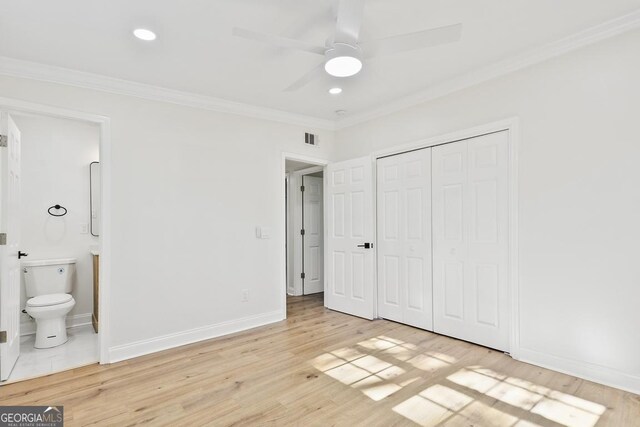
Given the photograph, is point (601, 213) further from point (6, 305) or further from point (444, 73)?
point (6, 305)

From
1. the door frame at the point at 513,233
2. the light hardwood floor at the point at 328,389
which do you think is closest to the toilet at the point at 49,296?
the light hardwood floor at the point at 328,389

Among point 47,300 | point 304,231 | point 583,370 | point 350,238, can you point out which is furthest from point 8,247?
point 583,370

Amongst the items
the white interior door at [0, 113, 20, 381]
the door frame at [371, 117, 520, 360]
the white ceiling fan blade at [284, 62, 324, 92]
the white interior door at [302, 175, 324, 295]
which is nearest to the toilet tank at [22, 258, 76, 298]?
the white interior door at [0, 113, 20, 381]

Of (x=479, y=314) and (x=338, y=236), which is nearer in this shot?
(x=479, y=314)

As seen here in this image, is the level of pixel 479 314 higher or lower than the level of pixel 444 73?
lower

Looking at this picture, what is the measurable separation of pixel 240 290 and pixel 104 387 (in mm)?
1582

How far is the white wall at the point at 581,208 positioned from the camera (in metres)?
2.40

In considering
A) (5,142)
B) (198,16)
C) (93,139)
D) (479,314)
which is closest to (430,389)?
(479,314)

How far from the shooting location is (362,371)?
109 inches

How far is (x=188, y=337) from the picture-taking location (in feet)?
11.5

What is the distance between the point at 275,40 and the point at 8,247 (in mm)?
2725

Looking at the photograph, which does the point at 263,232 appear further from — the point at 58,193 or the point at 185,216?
the point at 58,193

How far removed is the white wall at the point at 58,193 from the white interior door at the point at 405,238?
11.7 ft

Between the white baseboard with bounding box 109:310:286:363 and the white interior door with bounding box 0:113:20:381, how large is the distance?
737 mm
